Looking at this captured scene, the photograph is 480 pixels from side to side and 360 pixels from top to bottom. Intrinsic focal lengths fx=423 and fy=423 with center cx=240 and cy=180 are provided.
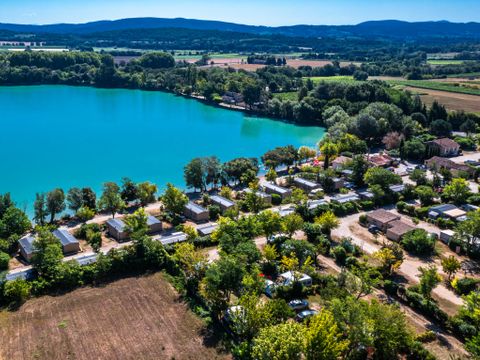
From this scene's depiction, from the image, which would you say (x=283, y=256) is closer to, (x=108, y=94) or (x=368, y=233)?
(x=368, y=233)

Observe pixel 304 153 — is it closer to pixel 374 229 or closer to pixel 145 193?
pixel 374 229

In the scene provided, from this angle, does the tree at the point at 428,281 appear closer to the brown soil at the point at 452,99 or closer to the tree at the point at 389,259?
the tree at the point at 389,259

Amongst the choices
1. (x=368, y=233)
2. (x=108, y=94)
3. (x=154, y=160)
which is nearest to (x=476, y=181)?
(x=368, y=233)

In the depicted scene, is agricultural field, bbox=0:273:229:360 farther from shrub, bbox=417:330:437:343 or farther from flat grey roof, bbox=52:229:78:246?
shrub, bbox=417:330:437:343

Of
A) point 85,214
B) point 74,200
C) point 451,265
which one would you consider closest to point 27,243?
point 85,214

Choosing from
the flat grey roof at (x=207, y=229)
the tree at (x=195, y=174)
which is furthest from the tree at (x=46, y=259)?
the tree at (x=195, y=174)
